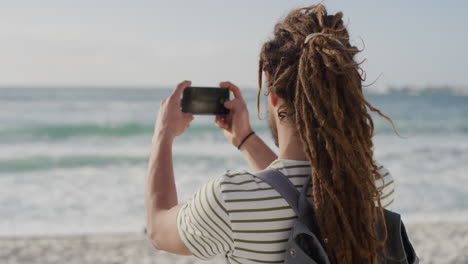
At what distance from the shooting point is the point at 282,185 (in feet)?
3.82

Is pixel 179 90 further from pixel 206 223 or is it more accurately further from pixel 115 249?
pixel 115 249

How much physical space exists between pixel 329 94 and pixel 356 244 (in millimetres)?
355

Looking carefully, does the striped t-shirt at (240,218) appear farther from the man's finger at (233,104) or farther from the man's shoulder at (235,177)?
the man's finger at (233,104)

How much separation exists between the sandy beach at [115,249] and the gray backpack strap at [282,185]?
4039 millimetres

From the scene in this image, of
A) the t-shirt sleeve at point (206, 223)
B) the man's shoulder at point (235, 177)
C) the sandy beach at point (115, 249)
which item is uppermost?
the man's shoulder at point (235, 177)

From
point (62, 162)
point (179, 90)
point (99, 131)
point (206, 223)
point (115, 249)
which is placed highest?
point (179, 90)

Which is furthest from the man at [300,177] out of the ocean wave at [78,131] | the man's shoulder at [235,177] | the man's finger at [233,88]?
the ocean wave at [78,131]

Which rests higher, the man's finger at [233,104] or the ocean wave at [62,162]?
the man's finger at [233,104]

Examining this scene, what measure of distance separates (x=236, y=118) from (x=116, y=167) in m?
10.1

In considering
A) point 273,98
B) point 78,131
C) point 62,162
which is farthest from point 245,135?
point 78,131

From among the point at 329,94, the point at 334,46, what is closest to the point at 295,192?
the point at 329,94

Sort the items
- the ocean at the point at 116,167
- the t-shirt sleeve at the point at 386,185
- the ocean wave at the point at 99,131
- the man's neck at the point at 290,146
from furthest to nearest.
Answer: the ocean wave at the point at 99,131 → the ocean at the point at 116,167 → the t-shirt sleeve at the point at 386,185 → the man's neck at the point at 290,146

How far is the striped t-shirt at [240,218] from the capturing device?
113cm

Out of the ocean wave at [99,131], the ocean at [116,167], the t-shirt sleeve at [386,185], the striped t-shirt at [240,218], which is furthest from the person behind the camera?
the ocean wave at [99,131]
